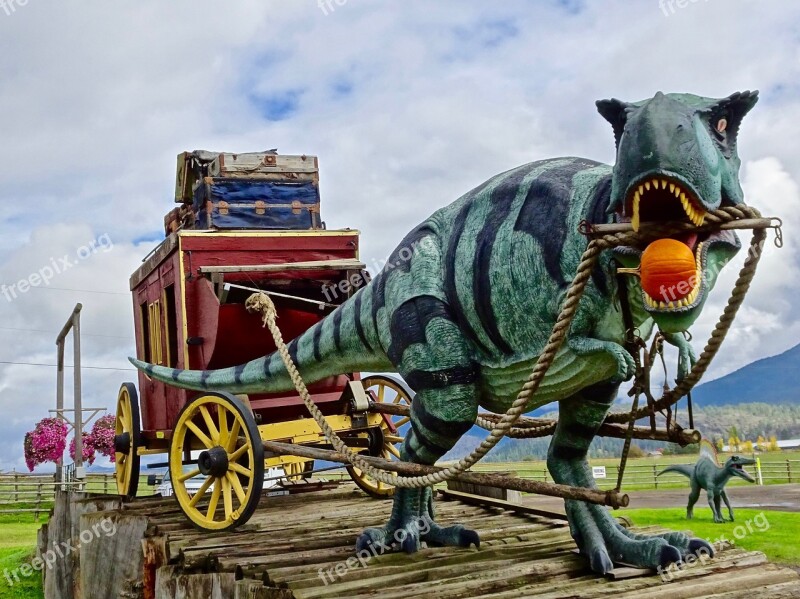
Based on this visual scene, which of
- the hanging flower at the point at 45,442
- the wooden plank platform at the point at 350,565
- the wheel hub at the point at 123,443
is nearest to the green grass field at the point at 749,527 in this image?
the wooden plank platform at the point at 350,565

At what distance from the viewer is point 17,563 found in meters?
8.42

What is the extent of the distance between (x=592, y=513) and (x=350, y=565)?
1087mm

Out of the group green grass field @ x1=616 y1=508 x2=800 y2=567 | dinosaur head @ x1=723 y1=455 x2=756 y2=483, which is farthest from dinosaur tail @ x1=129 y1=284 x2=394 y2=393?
dinosaur head @ x1=723 y1=455 x2=756 y2=483

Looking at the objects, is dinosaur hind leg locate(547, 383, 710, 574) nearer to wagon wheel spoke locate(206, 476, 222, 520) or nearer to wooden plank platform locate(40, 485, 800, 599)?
wooden plank platform locate(40, 485, 800, 599)

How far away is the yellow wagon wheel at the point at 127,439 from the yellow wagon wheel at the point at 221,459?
866 millimetres

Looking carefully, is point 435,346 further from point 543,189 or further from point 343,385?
point 343,385

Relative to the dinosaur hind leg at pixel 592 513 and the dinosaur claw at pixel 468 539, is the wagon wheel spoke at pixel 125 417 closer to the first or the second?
the dinosaur claw at pixel 468 539

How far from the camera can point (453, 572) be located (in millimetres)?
3340

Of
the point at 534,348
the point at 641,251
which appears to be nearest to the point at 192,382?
the point at 534,348

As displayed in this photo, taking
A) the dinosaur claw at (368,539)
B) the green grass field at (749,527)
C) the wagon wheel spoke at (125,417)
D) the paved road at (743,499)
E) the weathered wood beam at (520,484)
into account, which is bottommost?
the paved road at (743,499)

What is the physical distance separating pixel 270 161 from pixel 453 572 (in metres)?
3.56

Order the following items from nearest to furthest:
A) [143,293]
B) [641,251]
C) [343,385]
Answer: [641,251] → [343,385] → [143,293]

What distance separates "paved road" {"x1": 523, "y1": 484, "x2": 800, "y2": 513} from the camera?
11537 mm

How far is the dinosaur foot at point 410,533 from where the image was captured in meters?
3.68
